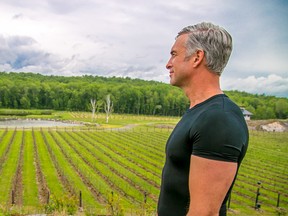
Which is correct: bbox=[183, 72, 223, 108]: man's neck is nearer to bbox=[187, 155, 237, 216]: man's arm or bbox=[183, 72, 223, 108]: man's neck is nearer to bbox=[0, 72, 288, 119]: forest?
bbox=[187, 155, 237, 216]: man's arm

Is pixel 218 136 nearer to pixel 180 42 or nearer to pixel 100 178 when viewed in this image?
pixel 180 42

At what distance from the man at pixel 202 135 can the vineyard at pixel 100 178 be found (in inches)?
285

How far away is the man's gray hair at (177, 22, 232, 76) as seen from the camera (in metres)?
1.68

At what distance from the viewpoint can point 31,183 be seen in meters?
18.3

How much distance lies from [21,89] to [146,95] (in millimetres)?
46277

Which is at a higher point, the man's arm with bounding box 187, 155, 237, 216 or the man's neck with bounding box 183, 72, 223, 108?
the man's neck with bounding box 183, 72, 223, 108

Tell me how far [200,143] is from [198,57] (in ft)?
1.76

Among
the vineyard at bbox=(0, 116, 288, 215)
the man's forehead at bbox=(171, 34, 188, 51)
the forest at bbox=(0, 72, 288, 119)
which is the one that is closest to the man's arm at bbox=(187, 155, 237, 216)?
the man's forehead at bbox=(171, 34, 188, 51)

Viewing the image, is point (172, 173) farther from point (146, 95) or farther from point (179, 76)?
point (146, 95)

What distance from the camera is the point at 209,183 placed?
146 centimetres

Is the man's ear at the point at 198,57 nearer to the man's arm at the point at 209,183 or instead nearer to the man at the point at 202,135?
the man at the point at 202,135

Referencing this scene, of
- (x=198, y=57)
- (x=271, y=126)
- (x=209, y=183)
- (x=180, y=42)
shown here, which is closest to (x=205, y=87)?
(x=198, y=57)

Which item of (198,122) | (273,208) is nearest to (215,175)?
(198,122)

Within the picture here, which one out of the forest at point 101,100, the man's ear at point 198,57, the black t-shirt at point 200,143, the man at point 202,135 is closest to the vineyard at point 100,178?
the black t-shirt at point 200,143
